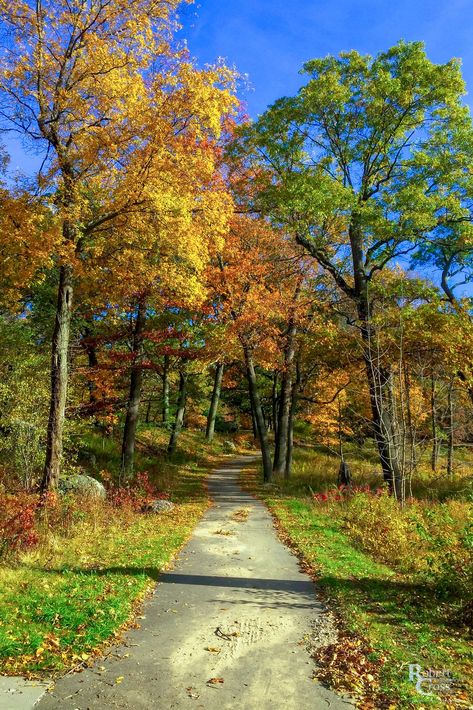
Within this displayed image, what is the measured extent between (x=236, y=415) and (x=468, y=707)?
43.1 meters

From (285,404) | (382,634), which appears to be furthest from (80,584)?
(285,404)

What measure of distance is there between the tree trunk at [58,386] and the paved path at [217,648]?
3663 millimetres

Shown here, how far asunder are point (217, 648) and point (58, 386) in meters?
7.06

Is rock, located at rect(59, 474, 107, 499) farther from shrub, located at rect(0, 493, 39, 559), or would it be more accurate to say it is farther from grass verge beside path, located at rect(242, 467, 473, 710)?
grass verge beside path, located at rect(242, 467, 473, 710)

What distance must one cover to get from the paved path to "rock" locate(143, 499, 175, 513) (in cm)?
374

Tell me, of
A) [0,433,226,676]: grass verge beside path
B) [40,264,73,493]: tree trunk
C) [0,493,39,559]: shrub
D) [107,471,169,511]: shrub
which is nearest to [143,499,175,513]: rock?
[107,471,169,511]: shrub

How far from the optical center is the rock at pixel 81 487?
11.4m

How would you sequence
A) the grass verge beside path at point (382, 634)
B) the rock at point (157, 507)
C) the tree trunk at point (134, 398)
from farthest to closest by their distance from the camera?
the tree trunk at point (134, 398)
the rock at point (157, 507)
the grass verge beside path at point (382, 634)

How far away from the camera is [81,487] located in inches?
457

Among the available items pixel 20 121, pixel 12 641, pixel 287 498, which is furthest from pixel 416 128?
pixel 12 641

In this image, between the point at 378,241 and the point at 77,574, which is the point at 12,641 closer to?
the point at 77,574

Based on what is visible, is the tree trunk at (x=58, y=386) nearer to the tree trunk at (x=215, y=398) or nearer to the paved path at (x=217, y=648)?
the paved path at (x=217, y=648)

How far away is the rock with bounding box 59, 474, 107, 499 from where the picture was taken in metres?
11.4

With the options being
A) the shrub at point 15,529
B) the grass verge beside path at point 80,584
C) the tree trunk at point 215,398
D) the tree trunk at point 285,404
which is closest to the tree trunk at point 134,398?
the grass verge beside path at point 80,584
